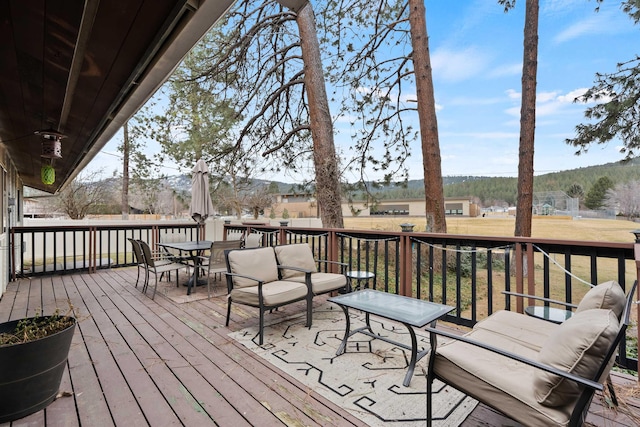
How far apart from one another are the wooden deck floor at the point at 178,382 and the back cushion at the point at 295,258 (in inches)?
21.4

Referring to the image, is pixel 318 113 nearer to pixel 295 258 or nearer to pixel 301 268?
pixel 295 258

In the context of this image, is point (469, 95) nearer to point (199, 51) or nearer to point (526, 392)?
point (199, 51)

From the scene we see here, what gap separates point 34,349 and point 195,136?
25.0ft

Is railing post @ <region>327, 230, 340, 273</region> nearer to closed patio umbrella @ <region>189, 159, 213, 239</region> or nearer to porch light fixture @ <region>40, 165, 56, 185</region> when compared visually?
closed patio umbrella @ <region>189, 159, 213, 239</region>

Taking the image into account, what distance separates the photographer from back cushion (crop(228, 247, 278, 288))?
343 centimetres

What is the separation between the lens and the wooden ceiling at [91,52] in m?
1.56

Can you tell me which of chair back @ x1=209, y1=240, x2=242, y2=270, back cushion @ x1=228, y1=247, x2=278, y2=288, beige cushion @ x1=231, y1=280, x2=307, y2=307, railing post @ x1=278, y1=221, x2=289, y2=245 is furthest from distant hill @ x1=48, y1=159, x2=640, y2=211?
beige cushion @ x1=231, y1=280, x2=307, y2=307

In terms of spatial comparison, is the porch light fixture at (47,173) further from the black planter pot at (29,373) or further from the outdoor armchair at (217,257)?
the black planter pot at (29,373)

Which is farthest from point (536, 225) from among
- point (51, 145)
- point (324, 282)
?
point (51, 145)

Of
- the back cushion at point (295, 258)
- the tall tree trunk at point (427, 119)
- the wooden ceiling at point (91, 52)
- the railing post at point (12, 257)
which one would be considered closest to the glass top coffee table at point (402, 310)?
the back cushion at point (295, 258)

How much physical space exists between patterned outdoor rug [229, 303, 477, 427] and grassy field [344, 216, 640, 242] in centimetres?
410

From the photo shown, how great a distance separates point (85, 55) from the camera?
6.46 feet

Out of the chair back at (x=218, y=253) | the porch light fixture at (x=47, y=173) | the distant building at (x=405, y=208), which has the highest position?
the porch light fixture at (x=47, y=173)

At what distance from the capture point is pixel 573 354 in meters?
1.31
